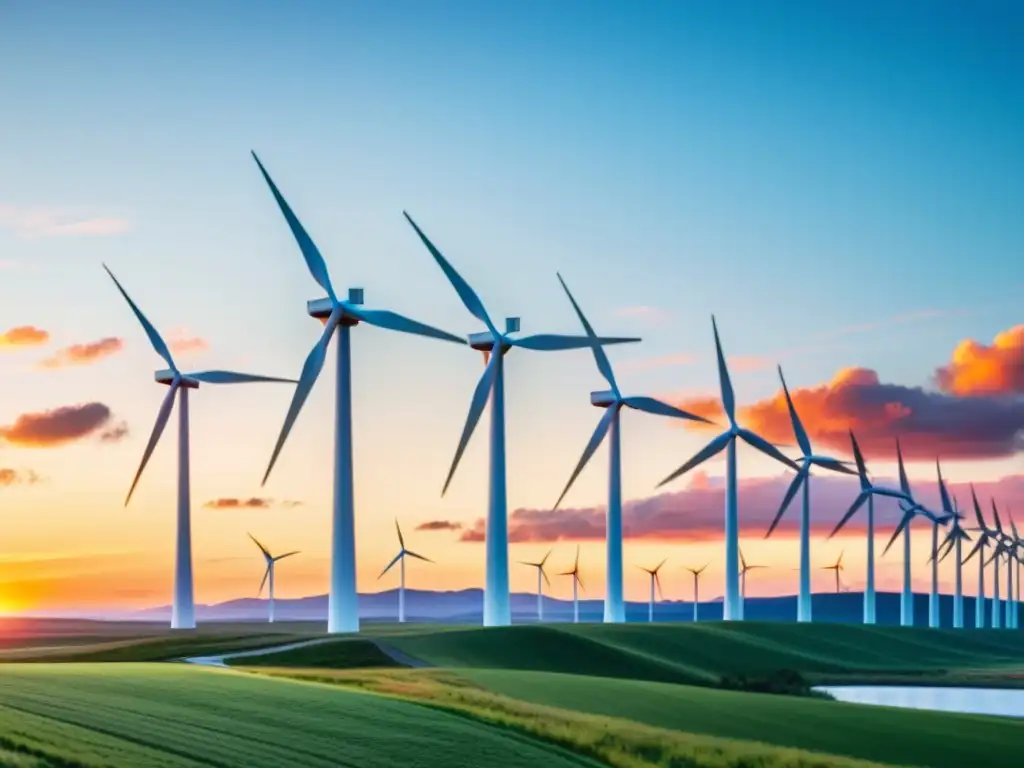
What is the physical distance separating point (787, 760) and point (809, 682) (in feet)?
190

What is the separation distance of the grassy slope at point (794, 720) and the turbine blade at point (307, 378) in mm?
18000

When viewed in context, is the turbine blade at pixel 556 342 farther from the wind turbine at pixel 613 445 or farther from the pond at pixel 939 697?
the pond at pixel 939 697

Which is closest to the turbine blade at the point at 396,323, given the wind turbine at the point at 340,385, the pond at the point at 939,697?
the wind turbine at the point at 340,385

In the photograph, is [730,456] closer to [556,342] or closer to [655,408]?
[655,408]

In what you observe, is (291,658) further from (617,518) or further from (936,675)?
(936,675)

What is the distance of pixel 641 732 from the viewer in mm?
52188

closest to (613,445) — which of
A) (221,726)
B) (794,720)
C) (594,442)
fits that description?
(594,442)

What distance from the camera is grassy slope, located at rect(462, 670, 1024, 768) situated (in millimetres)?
56250

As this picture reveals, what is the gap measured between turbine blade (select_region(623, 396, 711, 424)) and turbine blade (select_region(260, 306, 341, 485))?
113 ft

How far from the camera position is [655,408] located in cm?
11769

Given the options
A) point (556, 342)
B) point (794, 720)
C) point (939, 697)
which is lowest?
point (939, 697)

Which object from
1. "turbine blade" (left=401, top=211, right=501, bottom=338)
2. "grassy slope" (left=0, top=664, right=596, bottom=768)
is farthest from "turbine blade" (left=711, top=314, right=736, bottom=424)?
"grassy slope" (left=0, top=664, right=596, bottom=768)

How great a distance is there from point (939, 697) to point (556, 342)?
3498cm

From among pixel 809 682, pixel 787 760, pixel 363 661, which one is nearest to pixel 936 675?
pixel 809 682
